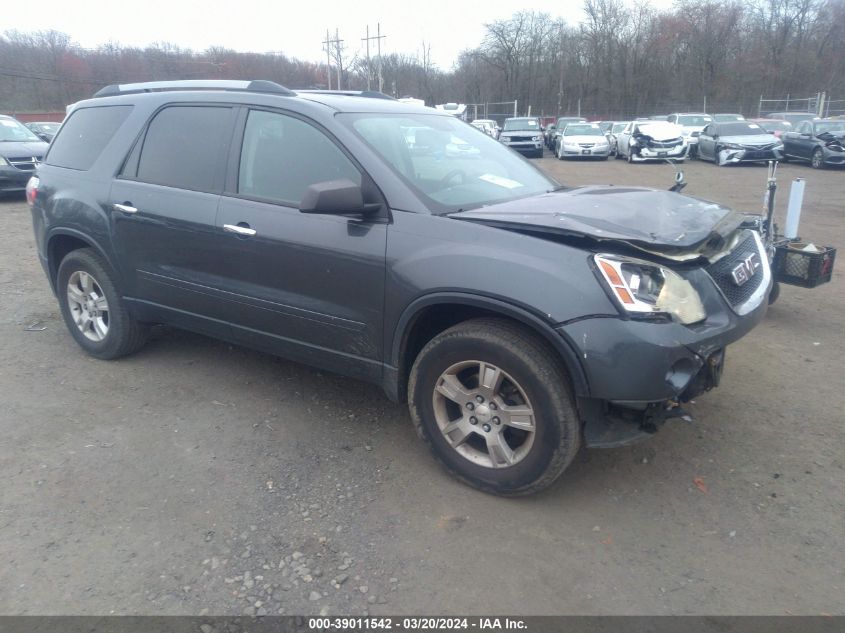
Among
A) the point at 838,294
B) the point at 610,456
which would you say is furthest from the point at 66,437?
the point at 838,294

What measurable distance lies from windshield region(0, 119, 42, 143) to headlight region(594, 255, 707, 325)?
1521 cm

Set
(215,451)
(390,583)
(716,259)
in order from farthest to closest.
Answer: (215,451)
(716,259)
(390,583)

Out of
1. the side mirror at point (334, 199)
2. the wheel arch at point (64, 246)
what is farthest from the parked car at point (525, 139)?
the side mirror at point (334, 199)

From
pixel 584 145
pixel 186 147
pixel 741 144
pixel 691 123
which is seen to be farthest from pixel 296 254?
pixel 691 123

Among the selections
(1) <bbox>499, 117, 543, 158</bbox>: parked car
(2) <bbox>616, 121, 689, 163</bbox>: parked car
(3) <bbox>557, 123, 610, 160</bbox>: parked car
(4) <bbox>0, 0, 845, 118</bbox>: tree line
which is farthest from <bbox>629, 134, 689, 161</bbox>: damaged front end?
(4) <bbox>0, 0, 845, 118</bbox>: tree line

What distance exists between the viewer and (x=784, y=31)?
2021 inches

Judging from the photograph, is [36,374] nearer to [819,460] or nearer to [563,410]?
[563,410]

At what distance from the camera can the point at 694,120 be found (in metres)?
27.0

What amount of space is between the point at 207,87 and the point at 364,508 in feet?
9.69

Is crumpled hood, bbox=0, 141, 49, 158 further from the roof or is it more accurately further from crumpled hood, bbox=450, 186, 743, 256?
crumpled hood, bbox=450, 186, 743, 256

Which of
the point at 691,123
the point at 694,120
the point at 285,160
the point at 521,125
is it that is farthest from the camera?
the point at 521,125

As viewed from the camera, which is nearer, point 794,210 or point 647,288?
point 647,288

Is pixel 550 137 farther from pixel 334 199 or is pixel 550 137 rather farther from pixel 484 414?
pixel 484 414

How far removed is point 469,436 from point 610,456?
861mm
